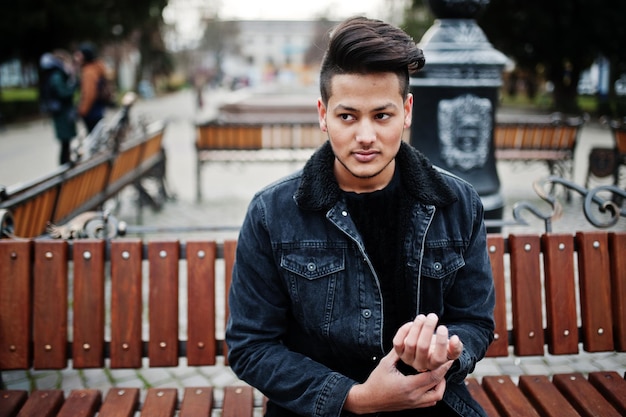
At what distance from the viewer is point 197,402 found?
250 centimetres

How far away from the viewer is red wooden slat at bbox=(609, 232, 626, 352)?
2785mm

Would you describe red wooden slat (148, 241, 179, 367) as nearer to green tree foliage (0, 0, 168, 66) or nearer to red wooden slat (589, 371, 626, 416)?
red wooden slat (589, 371, 626, 416)

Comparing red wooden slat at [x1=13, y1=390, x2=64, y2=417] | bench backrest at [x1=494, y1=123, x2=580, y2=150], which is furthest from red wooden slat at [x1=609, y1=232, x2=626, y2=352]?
bench backrest at [x1=494, y1=123, x2=580, y2=150]

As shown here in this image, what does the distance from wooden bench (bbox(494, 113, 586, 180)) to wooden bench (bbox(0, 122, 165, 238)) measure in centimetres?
545

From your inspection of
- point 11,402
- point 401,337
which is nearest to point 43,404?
point 11,402

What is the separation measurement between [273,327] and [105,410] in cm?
89

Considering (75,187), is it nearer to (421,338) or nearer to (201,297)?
(201,297)

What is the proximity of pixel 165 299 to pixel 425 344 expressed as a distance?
1479 mm

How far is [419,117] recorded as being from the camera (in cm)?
547

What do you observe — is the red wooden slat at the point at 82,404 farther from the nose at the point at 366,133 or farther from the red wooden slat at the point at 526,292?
the red wooden slat at the point at 526,292

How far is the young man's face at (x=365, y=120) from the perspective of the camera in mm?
1858

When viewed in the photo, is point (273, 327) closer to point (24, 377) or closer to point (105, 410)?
point (105, 410)

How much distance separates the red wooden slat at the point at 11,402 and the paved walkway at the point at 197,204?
1.26 metres

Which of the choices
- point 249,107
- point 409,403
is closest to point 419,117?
point 409,403
